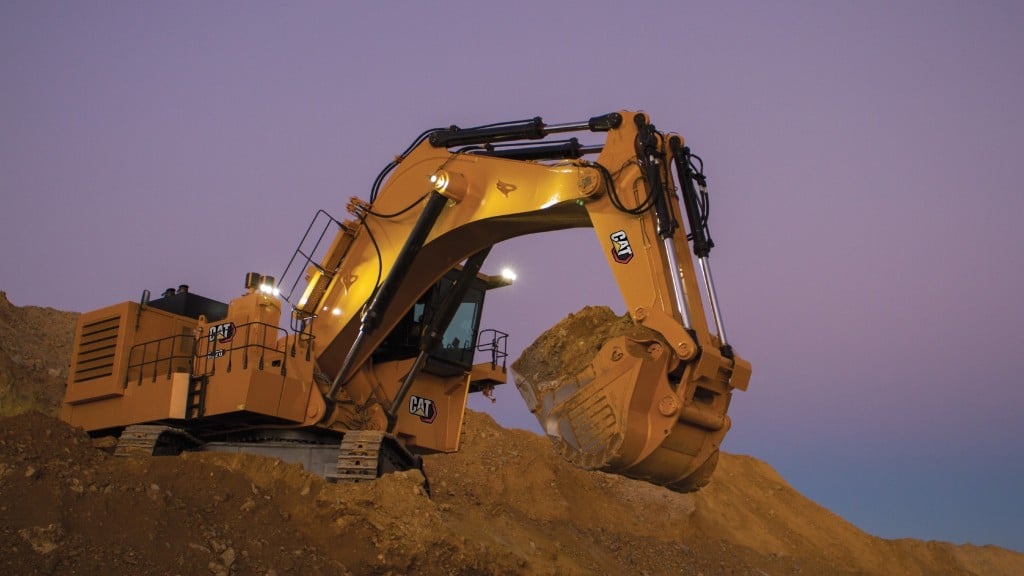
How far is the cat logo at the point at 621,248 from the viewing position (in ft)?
28.7

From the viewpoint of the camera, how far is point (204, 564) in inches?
302

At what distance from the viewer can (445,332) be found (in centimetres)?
1238

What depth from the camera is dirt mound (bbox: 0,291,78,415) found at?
19778mm

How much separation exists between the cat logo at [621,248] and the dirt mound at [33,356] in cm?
1501

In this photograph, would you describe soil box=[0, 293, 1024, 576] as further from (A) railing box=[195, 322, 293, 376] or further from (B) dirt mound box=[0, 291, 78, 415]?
(B) dirt mound box=[0, 291, 78, 415]

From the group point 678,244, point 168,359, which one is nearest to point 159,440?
point 168,359

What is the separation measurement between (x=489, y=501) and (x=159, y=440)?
7.79 m

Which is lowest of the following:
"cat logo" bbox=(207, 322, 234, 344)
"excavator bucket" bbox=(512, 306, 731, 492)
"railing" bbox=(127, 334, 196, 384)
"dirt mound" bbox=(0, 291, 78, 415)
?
"excavator bucket" bbox=(512, 306, 731, 492)

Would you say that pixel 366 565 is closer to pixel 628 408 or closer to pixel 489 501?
pixel 628 408

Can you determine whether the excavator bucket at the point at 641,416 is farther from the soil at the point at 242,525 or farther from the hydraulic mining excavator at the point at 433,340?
the soil at the point at 242,525

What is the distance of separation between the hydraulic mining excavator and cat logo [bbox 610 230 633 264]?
18 mm

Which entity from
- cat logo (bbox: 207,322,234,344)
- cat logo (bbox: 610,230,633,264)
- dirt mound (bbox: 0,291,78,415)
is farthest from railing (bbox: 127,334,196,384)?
dirt mound (bbox: 0,291,78,415)

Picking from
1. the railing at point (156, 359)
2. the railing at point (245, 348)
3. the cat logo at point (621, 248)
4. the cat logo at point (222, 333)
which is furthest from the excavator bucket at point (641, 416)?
the railing at point (156, 359)

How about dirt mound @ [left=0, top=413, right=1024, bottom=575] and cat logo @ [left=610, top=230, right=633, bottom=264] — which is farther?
cat logo @ [left=610, top=230, right=633, bottom=264]
